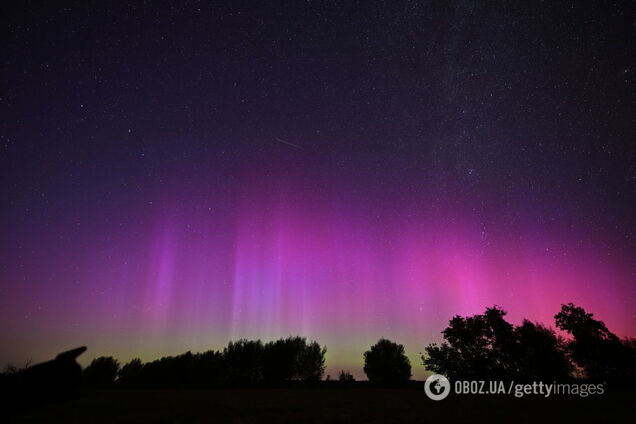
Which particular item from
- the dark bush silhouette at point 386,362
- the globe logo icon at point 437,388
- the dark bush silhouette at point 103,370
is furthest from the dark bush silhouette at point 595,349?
the dark bush silhouette at point 103,370

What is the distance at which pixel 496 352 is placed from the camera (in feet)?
180

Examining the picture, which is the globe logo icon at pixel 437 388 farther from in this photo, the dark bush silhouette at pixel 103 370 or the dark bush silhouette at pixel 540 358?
the dark bush silhouette at pixel 103 370

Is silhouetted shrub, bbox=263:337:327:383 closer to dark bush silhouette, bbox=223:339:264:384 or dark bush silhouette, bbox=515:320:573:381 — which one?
dark bush silhouette, bbox=223:339:264:384

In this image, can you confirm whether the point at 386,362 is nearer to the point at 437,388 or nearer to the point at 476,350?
the point at 476,350

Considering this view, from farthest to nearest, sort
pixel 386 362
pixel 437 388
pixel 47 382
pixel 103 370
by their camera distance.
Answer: pixel 103 370, pixel 386 362, pixel 437 388, pixel 47 382

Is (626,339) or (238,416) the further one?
(626,339)

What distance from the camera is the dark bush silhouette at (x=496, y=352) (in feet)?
174

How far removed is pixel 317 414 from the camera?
78.7 feet

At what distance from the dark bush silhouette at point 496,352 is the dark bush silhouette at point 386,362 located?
1125 inches

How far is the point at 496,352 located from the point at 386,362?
35.6m

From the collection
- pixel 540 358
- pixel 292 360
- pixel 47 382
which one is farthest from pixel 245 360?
pixel 47 382

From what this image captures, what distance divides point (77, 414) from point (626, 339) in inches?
3915

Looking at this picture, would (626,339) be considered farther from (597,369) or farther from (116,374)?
(116,374)

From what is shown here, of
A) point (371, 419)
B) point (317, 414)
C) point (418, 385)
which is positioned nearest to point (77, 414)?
point (317, 414)
